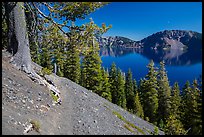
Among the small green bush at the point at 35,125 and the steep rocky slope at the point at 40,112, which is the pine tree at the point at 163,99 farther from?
the small green bush at the point at 35,125

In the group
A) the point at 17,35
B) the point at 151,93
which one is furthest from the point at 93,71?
the point at 17,35

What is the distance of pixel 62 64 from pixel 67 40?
31405 mm

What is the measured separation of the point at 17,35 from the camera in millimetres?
11961

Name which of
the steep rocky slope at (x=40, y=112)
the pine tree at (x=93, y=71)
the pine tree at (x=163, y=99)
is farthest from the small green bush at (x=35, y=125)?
the pine tree at (x=163, y=99)

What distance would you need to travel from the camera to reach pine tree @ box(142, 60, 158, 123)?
137ft

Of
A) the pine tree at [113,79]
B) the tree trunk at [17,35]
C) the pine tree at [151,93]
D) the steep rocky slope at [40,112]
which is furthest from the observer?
the pine tree at [113,79]

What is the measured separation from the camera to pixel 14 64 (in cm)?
1247

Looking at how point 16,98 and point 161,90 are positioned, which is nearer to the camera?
point 16,98

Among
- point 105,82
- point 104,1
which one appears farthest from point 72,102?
point 105,82

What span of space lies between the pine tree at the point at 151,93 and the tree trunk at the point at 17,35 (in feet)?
102

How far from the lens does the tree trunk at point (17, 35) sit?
461 inches

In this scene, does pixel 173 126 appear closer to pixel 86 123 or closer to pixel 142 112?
pixel 86 123

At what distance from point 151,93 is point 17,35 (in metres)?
33.1

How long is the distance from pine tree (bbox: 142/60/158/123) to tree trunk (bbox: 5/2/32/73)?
102 feet
